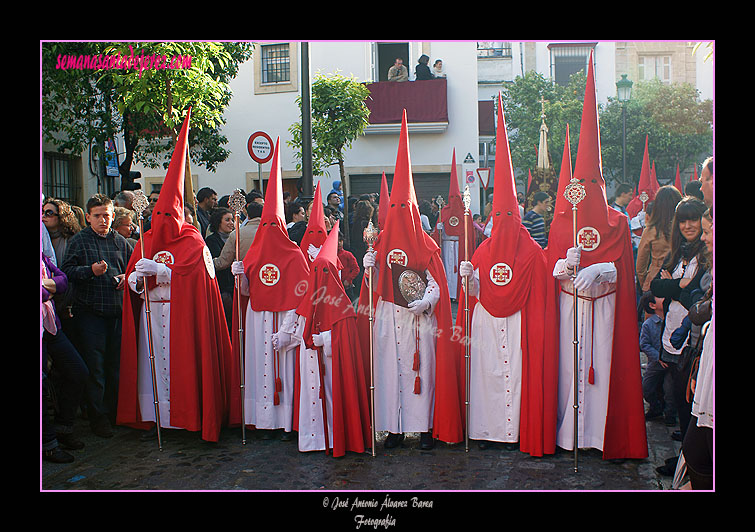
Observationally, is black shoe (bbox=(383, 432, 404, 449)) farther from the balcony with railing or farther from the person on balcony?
the person on balcony

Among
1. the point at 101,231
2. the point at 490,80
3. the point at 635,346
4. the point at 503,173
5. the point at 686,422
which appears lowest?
the point at 686,422

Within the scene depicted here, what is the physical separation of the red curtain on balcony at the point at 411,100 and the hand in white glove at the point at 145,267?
358 inches

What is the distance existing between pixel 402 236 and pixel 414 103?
10.1 m

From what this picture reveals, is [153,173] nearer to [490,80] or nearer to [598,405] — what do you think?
[598,405]

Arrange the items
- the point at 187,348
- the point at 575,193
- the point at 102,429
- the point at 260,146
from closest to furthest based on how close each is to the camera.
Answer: the point at 575,193 < the point at 187,348 < the point at 102,429 < the point at 260,146

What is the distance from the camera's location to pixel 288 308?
589cm

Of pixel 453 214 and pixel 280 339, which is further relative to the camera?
pixel 453 214

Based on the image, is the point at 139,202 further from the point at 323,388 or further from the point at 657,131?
the point at 657,131

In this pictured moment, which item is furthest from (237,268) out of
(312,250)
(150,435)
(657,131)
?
(657,131)

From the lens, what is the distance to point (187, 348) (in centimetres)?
585

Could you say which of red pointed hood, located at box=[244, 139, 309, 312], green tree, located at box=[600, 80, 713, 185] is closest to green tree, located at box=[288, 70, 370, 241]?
red pointed hood, located at box=[244, 139, 309, 312]

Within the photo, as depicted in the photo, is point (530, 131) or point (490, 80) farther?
point (490, 80)

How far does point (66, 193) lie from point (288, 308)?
437 cm

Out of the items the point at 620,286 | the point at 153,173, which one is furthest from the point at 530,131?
the point at 620,286
